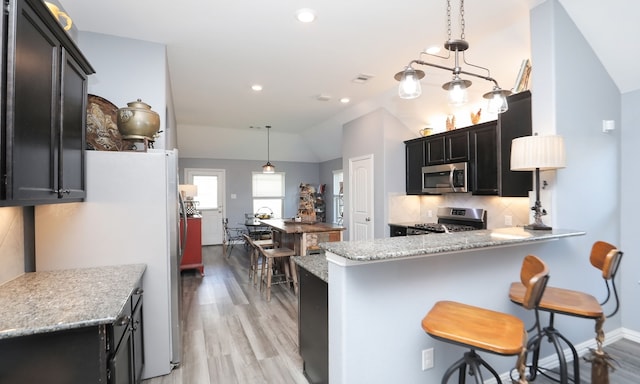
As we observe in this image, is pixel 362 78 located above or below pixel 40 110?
above

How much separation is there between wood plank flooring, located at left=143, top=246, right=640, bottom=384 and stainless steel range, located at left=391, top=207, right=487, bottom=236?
184cm

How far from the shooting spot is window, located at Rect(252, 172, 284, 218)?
29.6 feet

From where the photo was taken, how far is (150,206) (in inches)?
88.8

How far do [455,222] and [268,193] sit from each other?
5.70 metres

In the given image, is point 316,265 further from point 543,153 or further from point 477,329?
point 543,153

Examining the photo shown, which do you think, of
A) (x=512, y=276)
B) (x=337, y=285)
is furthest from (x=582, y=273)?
(x=337, y=285)

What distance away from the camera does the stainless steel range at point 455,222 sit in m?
4.27

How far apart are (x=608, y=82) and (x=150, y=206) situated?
383cm

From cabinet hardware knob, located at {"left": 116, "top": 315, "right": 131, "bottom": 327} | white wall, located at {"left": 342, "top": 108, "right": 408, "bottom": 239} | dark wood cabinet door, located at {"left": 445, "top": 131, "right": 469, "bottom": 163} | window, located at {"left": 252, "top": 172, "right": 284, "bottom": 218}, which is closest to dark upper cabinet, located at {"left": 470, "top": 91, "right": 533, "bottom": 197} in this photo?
dark wood cabinet door, located at {"left": 445, "top": 131, "right": 469, "bottom": 163}

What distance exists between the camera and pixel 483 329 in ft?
4.73

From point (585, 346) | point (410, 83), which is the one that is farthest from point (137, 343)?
point (585, 346)

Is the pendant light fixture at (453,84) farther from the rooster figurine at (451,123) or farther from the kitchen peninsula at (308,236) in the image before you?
the kitchen peninsula at (308,236)

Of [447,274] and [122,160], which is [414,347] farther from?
[122,160]

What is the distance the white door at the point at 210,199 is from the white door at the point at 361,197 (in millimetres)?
4163
